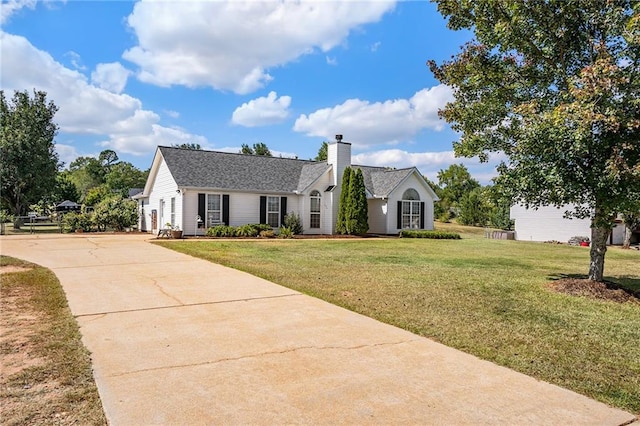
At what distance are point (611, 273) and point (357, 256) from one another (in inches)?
272

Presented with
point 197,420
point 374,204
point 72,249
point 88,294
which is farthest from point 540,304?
point 374,204

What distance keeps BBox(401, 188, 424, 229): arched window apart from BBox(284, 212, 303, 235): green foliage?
21.1ft

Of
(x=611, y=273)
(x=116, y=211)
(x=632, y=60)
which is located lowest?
(x=611, y=273)

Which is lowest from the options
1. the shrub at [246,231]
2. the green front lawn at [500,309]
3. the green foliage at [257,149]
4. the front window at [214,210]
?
the green front lawn at [500,309]

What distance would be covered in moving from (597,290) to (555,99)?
3.79m

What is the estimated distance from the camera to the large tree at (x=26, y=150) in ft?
90.0

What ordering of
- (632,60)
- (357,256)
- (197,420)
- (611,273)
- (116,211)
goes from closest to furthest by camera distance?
(197,420) → (632,60) → (611,273) → (357,256) → (116,211)

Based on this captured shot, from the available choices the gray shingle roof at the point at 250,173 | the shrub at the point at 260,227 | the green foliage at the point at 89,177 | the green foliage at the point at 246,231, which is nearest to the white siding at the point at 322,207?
the gray shingle roof at the point at 250,173

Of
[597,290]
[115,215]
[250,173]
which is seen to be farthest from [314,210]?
[597,290]

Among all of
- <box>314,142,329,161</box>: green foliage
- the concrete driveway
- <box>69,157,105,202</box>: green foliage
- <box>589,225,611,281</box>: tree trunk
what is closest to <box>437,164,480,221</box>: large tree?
<box>314,142,329,161</box>: green foliage

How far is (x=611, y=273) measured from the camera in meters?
11.4

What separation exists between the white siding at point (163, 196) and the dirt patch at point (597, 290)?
17.6 m

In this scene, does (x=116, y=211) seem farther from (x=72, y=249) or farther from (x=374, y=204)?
(x=374, y=204)

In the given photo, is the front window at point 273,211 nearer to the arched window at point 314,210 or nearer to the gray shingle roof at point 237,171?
the gray shingle roof at point 237,171
